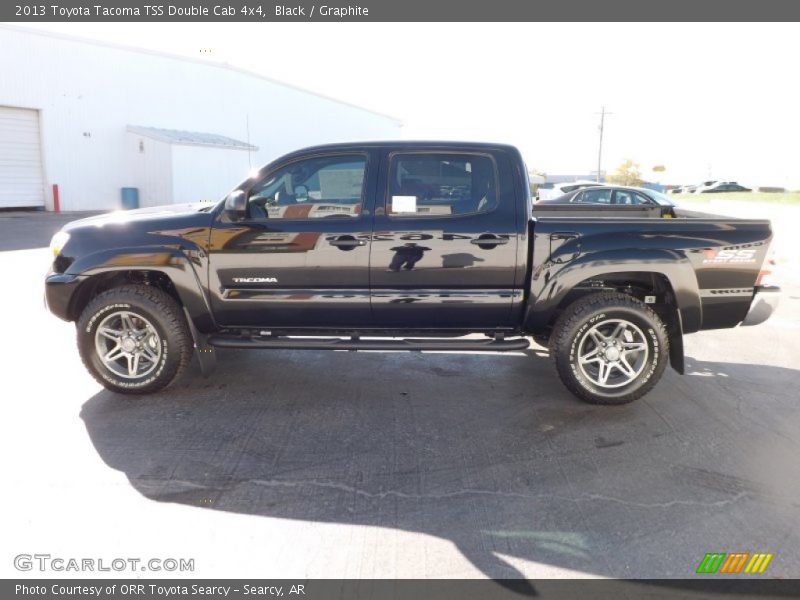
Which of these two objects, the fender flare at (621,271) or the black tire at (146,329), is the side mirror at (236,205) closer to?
the black tire at (146,329)

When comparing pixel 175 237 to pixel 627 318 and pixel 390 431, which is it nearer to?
pixel 390 431

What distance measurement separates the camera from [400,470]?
3.70 m

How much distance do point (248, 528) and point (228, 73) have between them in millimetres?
30971

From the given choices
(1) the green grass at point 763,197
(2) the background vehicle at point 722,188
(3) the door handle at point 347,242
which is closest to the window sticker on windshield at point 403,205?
(3) the door handle at point 347,242

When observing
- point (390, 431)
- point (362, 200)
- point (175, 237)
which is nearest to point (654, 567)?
point (390, 431)

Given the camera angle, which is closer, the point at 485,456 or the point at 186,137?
the point at 485,456

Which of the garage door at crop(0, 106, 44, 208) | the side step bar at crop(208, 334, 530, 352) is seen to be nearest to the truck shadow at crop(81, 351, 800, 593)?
the side step bar at crop(208, 334, 530, 352)

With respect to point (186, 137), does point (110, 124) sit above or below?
above

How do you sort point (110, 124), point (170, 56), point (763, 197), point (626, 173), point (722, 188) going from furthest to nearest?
1. point (626, 173)
2. point (722, 188)
3. point (763, 197)
4. point (170, 56)
5. point (110, 124)

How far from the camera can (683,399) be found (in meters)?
4.94

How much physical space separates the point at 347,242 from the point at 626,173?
7424 centimetres

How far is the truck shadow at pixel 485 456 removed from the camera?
3.11 meters

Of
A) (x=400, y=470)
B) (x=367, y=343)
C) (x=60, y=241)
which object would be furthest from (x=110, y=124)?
(x=400, y=470)

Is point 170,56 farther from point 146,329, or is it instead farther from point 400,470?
point 400,470
